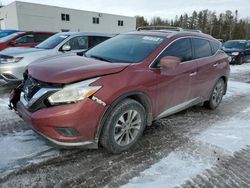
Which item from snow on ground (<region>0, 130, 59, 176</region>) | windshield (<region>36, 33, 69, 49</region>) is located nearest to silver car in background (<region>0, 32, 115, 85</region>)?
windshield (<region>36, 33, 69, 49</region>)

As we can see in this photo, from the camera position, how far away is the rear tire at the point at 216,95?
505 centimetres

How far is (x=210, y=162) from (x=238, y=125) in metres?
1.67

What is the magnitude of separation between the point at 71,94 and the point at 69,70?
0.36m

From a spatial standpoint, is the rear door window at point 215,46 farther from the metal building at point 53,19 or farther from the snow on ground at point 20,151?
the metal building at point 53,19

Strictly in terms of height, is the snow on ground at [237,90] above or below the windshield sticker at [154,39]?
below

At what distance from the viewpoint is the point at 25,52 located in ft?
20.7

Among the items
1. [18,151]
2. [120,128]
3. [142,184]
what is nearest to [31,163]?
[18,151]

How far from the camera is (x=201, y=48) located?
178 inches

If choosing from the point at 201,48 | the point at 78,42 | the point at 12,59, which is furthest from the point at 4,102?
the point at 201,48

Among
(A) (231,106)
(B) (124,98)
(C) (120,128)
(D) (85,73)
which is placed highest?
(D) (85,73)

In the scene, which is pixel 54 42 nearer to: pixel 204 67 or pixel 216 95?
pixel 204 67

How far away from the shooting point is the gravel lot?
265cm

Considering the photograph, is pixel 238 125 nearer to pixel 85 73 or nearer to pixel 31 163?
pixel 85 73

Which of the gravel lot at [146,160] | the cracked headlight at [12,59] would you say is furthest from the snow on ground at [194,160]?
the cracked headlight at [12,59]
